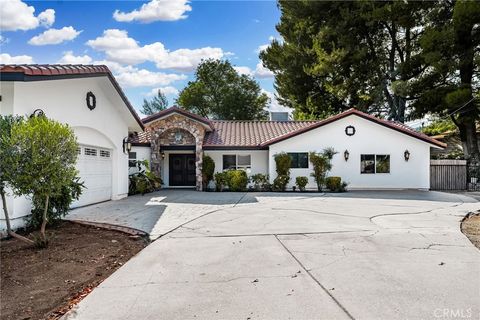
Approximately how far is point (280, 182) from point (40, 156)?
45.1 feet

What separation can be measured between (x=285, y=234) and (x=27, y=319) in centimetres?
505

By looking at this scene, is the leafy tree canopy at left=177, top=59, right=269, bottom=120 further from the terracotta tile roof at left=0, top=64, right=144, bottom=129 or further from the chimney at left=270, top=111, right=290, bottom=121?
the terracotta tile roof at left=0, top=64, right=144, bottom=129

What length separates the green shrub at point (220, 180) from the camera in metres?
18.8

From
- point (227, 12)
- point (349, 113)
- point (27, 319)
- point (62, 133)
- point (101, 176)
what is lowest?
point (27, 319)

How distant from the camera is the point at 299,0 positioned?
90.3ft

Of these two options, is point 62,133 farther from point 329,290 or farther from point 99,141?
point 99,141

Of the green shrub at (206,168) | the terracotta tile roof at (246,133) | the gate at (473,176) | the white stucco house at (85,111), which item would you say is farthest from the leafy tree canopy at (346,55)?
the white stucco house at (85,111)

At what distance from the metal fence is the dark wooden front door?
540 inches

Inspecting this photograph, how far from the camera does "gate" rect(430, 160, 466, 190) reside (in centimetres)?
2006

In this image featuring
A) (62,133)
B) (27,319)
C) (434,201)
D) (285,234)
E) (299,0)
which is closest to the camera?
(27,319)

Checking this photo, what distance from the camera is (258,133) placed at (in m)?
21.8

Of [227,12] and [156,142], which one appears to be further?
[156,142]

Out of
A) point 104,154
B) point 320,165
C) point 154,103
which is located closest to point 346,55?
point 320,165

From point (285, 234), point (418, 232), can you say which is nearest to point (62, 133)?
point (285, 234)
